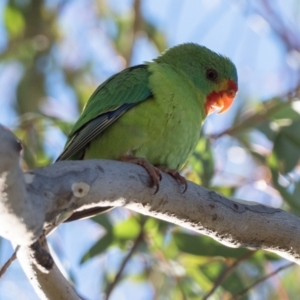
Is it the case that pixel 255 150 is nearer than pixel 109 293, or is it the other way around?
pixel 109 293

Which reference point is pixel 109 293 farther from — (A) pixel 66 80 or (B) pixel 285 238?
(A) pixel 66 80

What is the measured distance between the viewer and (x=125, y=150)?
2.63m

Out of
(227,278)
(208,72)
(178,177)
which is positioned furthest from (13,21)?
(178,177)

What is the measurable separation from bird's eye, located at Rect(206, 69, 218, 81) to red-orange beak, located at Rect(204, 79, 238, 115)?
52 mm

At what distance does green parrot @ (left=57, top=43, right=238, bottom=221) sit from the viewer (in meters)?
2.64

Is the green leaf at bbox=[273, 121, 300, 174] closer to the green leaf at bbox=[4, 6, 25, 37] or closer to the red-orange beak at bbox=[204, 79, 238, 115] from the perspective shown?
the red-orange beak at bbox=[204, 79, 238, 115]

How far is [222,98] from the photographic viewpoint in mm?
3232

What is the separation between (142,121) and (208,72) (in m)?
0.74

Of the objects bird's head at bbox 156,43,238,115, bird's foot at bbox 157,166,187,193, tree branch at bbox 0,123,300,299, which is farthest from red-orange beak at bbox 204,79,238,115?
tree branch at bbox 0,123,300,299

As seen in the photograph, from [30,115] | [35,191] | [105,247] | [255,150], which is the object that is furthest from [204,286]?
[35,191]

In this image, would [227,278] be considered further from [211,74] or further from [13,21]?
[13,21]

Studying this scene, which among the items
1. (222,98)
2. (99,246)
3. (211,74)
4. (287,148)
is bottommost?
(99,246)

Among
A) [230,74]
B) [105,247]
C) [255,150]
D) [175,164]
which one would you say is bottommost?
[105,247]

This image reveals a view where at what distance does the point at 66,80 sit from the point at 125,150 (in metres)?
3.16
